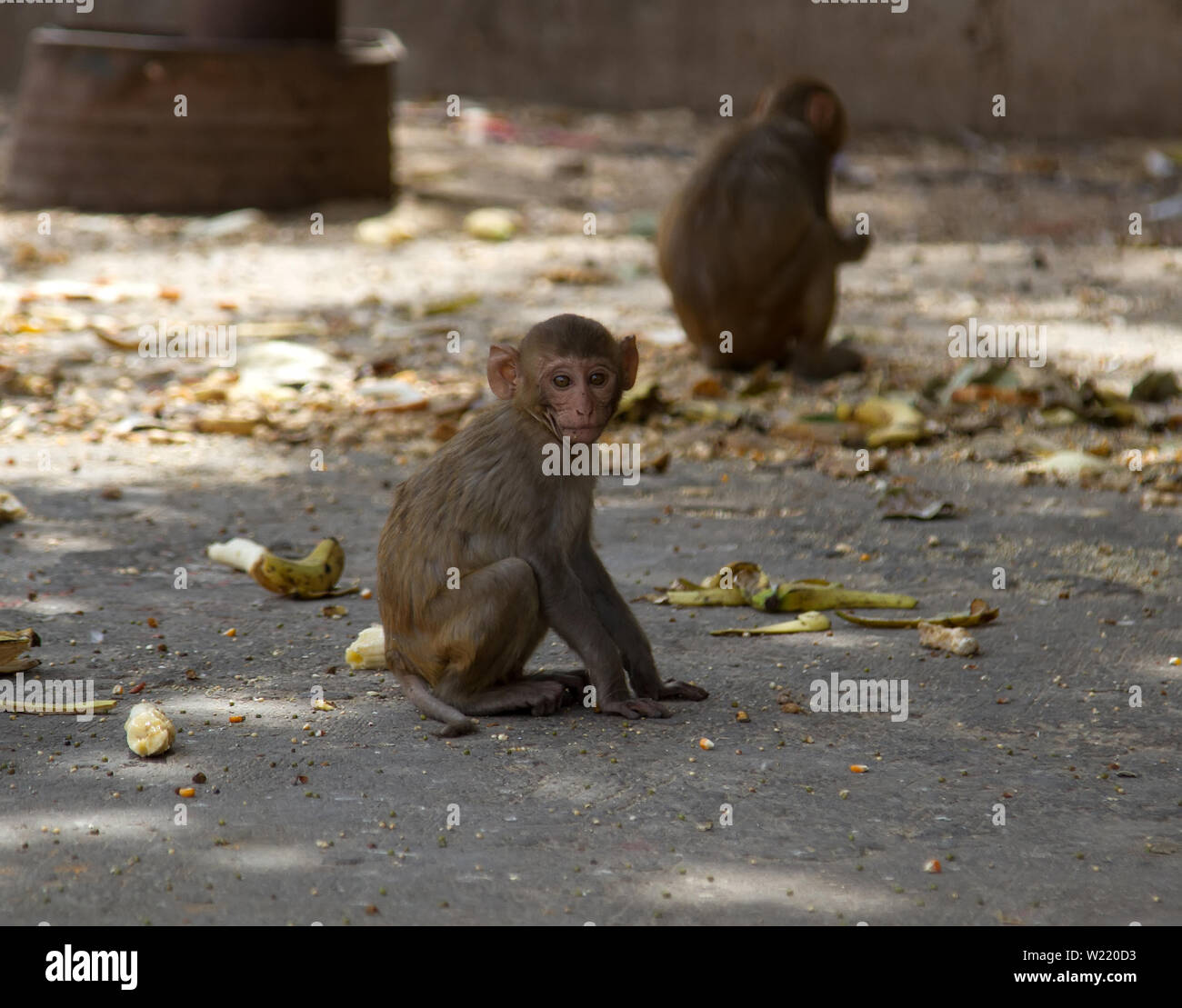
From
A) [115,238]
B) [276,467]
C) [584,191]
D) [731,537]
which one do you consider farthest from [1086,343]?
[115,238]

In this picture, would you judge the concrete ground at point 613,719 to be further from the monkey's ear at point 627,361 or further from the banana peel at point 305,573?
the monkey's ear at point 627,361

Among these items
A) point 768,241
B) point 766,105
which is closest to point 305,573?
point 768,241

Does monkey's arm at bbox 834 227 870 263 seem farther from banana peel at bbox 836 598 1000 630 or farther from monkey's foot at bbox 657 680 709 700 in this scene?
monkey's foot at bbox 657 680 709 700

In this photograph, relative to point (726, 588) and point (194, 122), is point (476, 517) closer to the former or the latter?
point (726, 588)

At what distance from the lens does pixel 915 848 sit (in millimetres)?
3863

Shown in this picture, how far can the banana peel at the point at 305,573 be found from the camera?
570 centimetres

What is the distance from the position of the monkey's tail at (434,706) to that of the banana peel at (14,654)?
Result: 1.13 metres

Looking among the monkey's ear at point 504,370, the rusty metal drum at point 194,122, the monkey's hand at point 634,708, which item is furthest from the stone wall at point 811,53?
the monkey's hand at point 634,708

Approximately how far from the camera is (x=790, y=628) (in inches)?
217

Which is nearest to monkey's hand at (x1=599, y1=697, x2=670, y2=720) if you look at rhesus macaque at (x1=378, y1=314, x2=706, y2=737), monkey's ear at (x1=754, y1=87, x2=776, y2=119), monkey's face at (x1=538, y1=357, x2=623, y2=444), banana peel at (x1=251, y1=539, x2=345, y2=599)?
rhesus macaque at (x1=378, y1=314, x2=706, y2=737)

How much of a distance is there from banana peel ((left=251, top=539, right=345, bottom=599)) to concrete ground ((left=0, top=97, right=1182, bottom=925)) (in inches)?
3.6

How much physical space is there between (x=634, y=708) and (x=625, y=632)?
242mm

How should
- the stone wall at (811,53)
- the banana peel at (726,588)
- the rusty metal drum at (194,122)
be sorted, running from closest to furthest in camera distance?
the banana peel at (726,588) < the rusty metal drum at (194,122) < the stone wall at (811,53)

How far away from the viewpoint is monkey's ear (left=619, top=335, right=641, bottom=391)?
15.2ft
